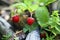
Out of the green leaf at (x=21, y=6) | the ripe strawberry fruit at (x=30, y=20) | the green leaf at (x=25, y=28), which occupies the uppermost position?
the green leaf at (x=21, y=6)

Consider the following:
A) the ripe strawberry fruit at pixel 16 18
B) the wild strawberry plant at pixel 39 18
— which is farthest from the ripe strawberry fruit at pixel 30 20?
the ripe strawberry fruit at pixel 16 18

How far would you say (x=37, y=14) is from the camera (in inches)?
75.2

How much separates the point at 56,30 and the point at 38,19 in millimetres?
243

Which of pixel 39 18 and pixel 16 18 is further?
pixel 16 18

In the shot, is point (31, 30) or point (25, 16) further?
point (25, 16)

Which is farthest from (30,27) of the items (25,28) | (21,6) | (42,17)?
(21,6)

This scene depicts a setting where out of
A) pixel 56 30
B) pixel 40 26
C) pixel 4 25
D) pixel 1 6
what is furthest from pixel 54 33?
pixel 1 6

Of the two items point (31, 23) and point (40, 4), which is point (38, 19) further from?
point (40, 4)

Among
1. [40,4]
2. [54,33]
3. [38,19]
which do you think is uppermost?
[40,4]

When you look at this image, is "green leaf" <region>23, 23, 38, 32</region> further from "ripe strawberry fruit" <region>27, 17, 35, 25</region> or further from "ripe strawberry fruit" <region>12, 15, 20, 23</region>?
"ripe strawberry fruit" <region>12, 15, 20, 23</region>

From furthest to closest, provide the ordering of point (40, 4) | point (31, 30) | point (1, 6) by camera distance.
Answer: point (1, 6)
point (40, 4)
point (31, 30)

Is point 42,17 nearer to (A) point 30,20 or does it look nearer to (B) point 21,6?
(A) point 30,20

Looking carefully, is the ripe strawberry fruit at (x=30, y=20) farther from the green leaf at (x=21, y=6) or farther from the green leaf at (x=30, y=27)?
the green leaf at (x=21, y=6)

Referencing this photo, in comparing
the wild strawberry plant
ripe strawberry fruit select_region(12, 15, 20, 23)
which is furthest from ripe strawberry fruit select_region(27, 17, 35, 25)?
ripe strawberry fruit select_region(12, 15, 20, 23)
